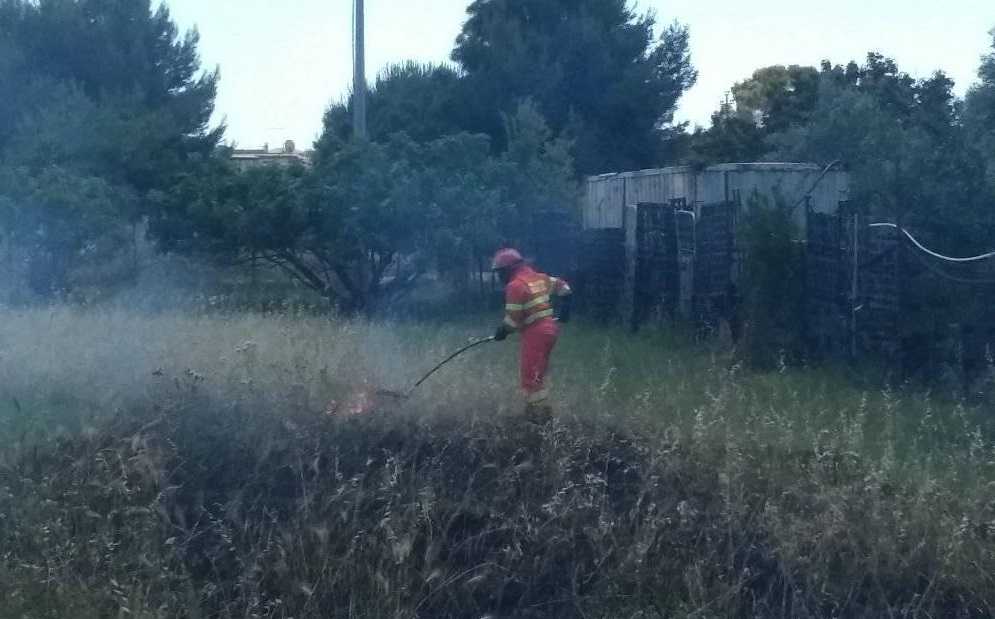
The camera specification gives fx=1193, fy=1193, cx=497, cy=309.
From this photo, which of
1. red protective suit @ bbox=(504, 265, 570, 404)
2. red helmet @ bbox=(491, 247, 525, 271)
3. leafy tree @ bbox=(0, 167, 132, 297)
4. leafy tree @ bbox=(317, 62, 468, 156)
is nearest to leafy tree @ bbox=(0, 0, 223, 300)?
leafy tree @ bbox=(0, 167, 132, 297)

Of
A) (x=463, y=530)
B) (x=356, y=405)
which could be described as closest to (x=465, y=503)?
(x=463, y=530)

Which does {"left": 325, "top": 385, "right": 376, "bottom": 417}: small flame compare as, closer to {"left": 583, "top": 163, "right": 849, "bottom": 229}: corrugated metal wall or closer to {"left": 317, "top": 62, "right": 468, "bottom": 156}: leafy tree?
{"left": 583, "top": 163, "right": 849, "bottom": 229}: corrugated metal wall

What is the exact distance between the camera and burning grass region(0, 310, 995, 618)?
6.57 m

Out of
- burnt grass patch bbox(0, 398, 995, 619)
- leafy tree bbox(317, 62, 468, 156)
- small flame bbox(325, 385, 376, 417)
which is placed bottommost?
burnt grass patch bbox(0, 398, 995, 619)

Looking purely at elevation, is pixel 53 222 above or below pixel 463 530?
above

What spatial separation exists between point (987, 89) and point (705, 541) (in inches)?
528

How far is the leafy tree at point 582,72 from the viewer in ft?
93.7

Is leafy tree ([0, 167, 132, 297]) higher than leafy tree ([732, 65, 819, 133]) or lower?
lower

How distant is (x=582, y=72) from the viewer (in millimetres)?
29125

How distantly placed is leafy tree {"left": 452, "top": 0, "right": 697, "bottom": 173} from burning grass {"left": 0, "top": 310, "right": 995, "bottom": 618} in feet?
67.4

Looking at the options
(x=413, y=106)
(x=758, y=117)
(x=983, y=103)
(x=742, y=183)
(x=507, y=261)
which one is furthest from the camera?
(x=758, y=117)

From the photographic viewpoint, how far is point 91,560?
6723 millimetres

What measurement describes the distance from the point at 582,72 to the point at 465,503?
2314cm

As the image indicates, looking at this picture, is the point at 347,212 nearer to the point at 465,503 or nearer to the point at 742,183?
the point at 742,183
